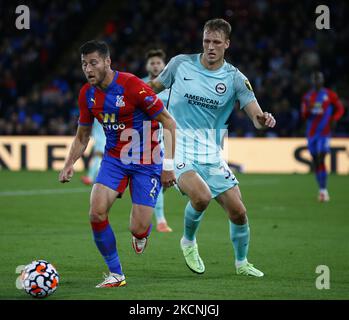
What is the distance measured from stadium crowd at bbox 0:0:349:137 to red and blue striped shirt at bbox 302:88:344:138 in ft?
17.8

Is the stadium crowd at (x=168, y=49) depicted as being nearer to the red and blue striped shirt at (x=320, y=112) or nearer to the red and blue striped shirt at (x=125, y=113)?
the red and blue striped shirt at (x=320, y=112)

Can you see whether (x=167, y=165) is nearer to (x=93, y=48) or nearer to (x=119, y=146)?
(x=119, y=146)

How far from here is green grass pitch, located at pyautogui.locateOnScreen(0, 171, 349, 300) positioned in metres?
7.57

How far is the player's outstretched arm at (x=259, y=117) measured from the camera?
26.5 feet

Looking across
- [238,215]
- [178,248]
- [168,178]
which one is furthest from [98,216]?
[178,248]

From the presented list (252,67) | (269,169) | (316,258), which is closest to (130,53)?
(252,67)

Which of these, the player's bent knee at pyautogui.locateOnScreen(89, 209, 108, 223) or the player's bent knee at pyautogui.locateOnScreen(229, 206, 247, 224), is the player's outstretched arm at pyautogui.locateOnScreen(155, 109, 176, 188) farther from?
the player's bent knee at pyautogui.locateOnScreen(229, 206, 247, 224)

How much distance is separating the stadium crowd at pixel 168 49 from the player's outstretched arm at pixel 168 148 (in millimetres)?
15480

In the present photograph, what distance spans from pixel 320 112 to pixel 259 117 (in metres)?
9.56

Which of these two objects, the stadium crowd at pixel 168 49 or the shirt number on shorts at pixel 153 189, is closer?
the shirt number on shorts at pixel 153 189

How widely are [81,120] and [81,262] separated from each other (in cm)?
181

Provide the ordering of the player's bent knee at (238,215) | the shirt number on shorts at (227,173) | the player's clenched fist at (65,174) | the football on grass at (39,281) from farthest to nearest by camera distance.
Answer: the shirt number on shorts at (227,173)
the player's bent knee at (238,215)
the player's clenched fist at (65,174)
the football on grass at (39,281)

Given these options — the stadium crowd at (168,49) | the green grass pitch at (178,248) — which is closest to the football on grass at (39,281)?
the green grass pitch at (178,248)


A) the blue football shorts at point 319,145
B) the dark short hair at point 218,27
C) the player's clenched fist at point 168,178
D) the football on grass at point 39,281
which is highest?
the dark short hair at point 218,27
